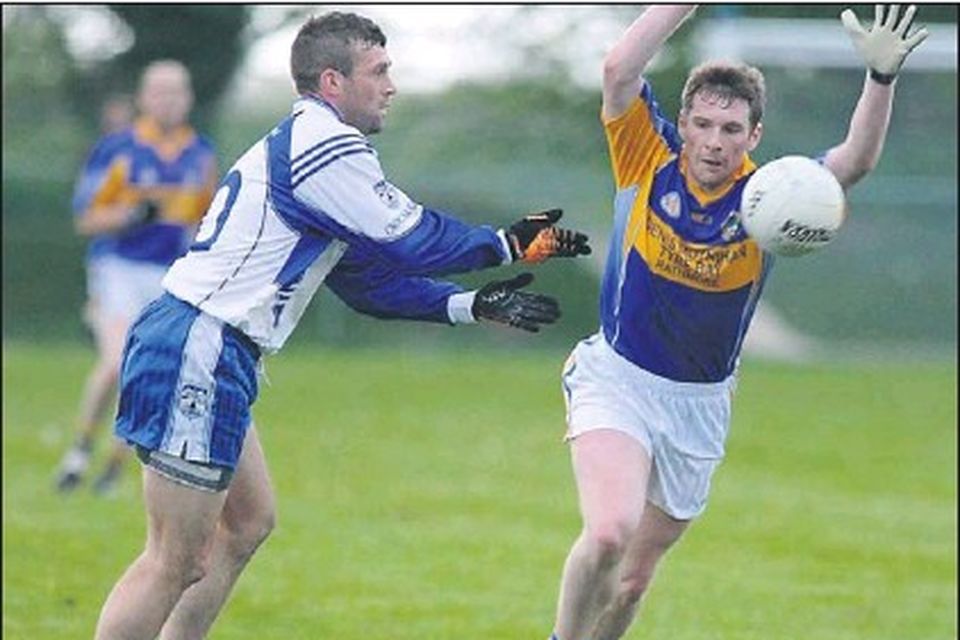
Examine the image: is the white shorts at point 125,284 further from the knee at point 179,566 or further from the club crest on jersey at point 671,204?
the knee at point 179,566

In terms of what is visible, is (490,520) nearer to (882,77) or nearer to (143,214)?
(143,214)

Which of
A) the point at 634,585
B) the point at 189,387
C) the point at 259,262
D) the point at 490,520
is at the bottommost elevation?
the point at 490,520

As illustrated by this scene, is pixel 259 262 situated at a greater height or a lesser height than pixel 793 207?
lesser

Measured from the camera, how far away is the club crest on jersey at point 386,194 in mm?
7016

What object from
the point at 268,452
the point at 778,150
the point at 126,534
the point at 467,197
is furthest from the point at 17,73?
the point at 126,534

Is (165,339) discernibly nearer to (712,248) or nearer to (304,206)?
(304,206)

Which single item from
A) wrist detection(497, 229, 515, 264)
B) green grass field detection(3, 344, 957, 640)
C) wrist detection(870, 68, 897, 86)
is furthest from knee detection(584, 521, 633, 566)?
green grass field detection(3, 344, 957, 640)

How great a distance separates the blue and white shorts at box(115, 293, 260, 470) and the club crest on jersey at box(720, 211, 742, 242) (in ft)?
5.13

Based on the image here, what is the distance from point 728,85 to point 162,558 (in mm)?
2327

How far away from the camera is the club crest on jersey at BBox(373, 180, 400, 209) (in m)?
7.02

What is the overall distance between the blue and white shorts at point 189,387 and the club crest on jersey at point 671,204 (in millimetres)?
1453

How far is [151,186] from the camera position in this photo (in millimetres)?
14688

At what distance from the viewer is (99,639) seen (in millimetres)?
7195

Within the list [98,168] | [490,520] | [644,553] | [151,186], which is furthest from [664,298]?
[98,168]
